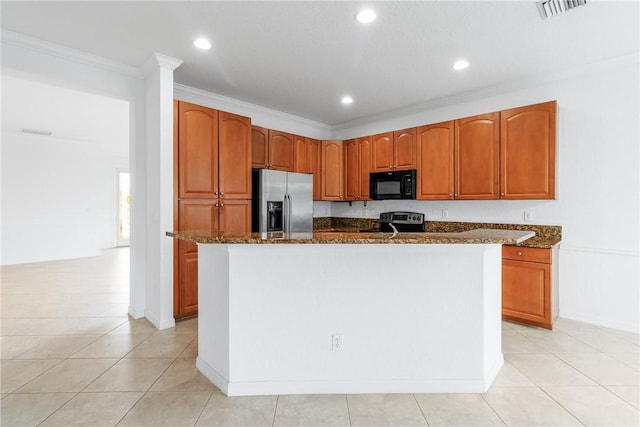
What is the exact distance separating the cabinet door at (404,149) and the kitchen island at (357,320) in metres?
2.47

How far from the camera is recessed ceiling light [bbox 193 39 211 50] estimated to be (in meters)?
2.77

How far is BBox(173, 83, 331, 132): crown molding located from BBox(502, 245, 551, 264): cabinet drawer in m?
3.51

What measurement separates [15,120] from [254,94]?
486 cm

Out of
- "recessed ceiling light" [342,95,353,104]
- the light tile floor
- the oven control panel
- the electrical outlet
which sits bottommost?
the light tile floor

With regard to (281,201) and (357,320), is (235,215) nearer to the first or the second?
(281,201)

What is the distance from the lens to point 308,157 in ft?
16.6

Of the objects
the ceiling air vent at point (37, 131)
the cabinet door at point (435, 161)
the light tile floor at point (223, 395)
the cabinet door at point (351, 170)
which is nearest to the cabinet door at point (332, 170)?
the cabinet door at point (351, 170)

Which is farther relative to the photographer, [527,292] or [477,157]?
[477,157]

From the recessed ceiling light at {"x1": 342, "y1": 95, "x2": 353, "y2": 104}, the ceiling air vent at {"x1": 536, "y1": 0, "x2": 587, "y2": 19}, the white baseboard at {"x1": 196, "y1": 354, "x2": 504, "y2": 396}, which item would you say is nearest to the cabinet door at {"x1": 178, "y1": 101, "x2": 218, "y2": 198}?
the recessed ceiling light at {"x1": 342, "y1": 95, "x2": 353, "y2": 104}

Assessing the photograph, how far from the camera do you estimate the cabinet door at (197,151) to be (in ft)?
10.9

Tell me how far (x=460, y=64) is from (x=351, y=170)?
227cm

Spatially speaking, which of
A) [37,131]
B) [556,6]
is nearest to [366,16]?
[556,6]

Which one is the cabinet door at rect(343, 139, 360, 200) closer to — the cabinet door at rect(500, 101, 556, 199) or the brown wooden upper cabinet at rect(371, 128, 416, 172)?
the brown wooden upper cabinet at rect(371, 128, 416, 172)

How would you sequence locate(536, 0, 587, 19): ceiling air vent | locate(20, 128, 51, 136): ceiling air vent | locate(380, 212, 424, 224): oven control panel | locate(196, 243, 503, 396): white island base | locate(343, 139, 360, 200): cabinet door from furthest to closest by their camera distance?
locate(20, 128, 51, 136): ceiling air vent → locate(343, 139, 360, 200): cabinet door → locate(380, 212, 424, 224): oven control panel → locate(536, 0, 587, 19): ceiling air vent → locate(196, 243, 503, 396): white island base
